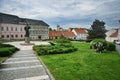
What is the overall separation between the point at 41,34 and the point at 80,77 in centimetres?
8452

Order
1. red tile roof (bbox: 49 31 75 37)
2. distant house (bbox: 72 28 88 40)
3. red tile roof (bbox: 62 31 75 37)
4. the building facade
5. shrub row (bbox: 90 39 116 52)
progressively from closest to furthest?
1. shrub row (bbox: 90 39 116 52)
2. the building facade
3. red tile roof (bbox: 49 31 75 37)
4. red tile roof (bbox: 62 31 75 37)
5. distant house (bbox: 72 28 88 40)

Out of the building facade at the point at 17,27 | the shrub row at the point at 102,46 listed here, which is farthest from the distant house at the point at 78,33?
the shrub row at the point at 102,46

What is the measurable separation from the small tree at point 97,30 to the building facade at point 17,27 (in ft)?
89.0

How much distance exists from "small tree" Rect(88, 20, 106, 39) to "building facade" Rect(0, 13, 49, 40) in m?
27.1

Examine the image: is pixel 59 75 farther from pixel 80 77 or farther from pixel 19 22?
pixel 19 22

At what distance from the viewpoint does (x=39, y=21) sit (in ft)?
311

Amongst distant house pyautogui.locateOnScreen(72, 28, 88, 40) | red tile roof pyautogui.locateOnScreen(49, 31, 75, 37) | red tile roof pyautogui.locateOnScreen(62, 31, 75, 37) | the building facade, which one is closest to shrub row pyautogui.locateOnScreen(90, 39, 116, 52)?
the building facade

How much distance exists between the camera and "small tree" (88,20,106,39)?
258 feet

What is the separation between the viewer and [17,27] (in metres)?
81.1

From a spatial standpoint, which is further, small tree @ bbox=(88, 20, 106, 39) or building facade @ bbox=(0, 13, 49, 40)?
small tree @ bbox=(88, 20, 106, 39)

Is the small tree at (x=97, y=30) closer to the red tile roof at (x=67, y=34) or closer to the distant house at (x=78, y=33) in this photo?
the red tile roof at (x=67, y=34)

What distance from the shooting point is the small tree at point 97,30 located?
258 ft

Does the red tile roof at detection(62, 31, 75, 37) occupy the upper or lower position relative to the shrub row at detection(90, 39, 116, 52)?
upper

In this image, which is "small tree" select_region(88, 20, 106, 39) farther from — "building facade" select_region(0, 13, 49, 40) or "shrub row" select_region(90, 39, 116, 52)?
"shrub row" select_region(90, 39, 116, 52)
